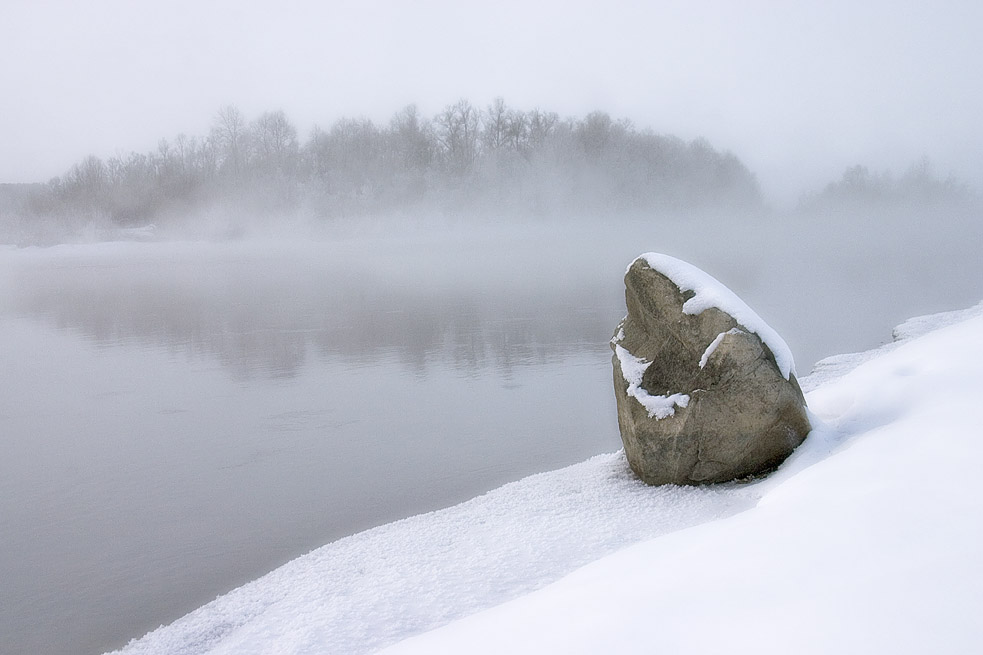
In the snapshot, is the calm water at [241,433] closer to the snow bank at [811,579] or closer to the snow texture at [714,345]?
the snow texture at [714,345]

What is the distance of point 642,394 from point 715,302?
1.11m

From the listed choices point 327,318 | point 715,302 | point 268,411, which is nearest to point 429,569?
point 715,302

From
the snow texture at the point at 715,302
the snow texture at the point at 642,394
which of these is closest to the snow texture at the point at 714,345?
the snow texture at the point at 715,302

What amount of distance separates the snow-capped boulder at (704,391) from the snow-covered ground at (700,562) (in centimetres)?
25

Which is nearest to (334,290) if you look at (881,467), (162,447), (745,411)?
(162,447)

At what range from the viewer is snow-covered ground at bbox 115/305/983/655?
2873mm

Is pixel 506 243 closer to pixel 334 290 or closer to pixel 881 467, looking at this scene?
pixel 334 290

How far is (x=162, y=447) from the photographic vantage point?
11.5 meters

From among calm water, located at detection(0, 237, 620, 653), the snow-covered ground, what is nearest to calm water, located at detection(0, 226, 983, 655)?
calm water, located at detection(0, 237, 620, 653)

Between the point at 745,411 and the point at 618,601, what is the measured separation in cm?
370

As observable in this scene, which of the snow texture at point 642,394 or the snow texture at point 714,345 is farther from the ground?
the snow texture at point 714,345

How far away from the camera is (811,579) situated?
311 centimetres

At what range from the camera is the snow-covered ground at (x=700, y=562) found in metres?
2.87

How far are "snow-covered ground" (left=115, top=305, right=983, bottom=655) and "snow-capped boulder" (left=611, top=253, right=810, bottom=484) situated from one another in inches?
10.0
